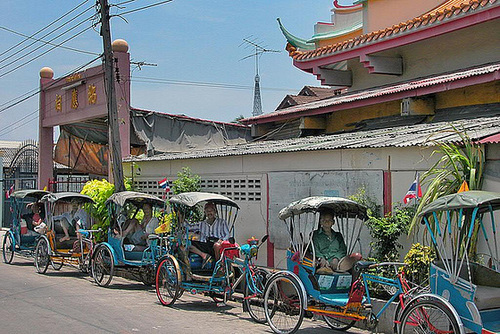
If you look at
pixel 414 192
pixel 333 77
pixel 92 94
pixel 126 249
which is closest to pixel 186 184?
pixel 126 249

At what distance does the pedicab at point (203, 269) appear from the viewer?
386 inches

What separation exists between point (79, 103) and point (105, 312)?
13.3m

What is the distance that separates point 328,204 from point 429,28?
21.2 feet

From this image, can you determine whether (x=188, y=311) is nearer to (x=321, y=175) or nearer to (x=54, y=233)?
(x=321, y=175)

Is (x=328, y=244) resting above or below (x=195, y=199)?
below

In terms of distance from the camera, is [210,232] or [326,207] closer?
[326,207]

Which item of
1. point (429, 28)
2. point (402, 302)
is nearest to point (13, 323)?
point (402, 302)

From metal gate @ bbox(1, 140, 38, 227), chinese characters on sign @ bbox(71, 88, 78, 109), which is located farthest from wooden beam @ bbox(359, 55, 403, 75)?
metal gate @ bbox(1, 140, 38, 227)

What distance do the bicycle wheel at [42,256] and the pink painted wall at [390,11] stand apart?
9.54 m

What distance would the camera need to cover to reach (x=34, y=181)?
87.6 ft

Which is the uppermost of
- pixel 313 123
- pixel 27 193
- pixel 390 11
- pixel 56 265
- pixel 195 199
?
pixel 390 11

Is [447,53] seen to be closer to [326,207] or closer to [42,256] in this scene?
[326,207]

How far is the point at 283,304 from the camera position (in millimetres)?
8797

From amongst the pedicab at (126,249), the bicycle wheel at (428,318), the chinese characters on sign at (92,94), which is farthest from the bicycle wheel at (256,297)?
the chinese characters on sign at (92,94)
